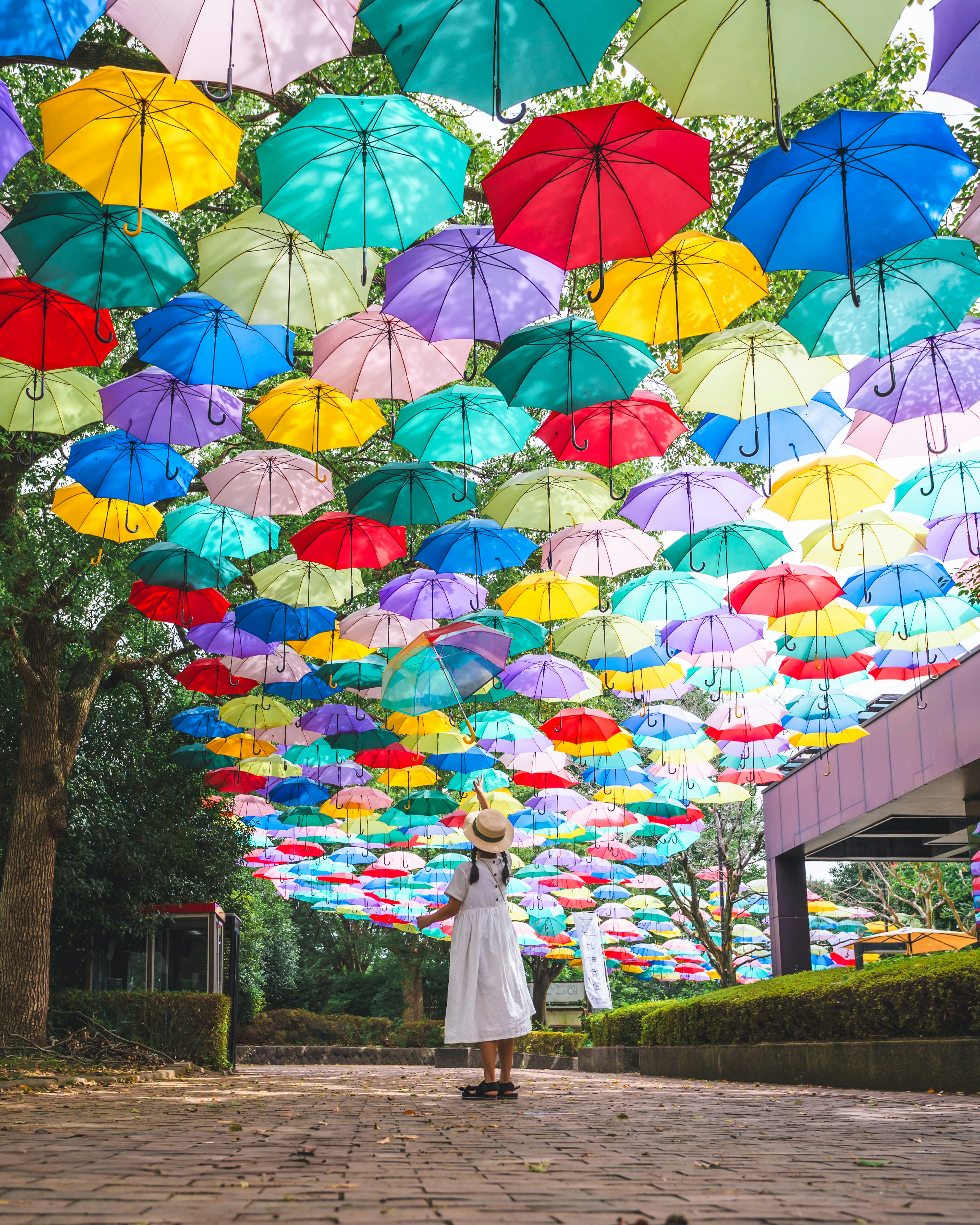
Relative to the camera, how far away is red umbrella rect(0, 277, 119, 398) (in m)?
7.11

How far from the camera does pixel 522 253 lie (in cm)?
724

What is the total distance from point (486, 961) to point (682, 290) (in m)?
4.70

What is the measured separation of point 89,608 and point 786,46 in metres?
10.9

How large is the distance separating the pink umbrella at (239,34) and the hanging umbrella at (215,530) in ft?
16.3

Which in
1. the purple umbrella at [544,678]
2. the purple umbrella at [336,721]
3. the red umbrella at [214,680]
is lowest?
the purple umbrella at [336,721]

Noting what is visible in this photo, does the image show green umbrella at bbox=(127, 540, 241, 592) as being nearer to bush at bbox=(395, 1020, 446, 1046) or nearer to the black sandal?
the black sandal

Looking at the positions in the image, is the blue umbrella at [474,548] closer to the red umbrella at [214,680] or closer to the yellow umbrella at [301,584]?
the yellow umbrella at [301,584]

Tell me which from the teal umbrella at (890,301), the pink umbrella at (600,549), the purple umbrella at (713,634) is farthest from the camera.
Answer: the purple umbrella at (713,634)

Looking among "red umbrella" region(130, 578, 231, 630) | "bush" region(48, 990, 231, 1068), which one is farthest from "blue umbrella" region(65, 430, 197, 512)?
"bush" region(48, 990, 231, 1068)

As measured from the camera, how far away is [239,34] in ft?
17.7

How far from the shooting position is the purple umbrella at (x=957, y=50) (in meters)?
5.13

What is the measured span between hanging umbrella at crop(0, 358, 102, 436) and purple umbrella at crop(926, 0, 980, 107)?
6532 millimetres

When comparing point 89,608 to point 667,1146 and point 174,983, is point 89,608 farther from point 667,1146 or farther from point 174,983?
point 667,1146

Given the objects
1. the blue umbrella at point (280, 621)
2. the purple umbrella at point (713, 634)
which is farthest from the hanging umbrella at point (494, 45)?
the purple umbrella at point (713, 634)
